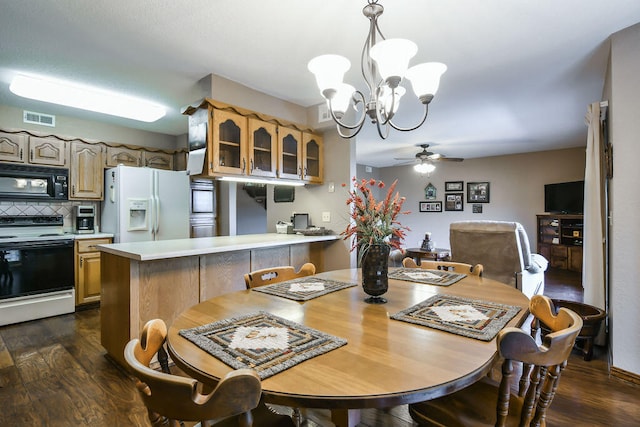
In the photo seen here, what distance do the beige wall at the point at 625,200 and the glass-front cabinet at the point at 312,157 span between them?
254 centimetres

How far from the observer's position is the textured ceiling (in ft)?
6.36

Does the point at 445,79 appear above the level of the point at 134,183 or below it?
above

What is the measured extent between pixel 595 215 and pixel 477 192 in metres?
5.03

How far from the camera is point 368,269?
142 cm

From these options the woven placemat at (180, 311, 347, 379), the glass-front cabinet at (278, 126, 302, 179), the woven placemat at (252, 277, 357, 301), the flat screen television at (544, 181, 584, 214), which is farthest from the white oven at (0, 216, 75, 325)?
the flat screen television at (544, 181, 584, 214)

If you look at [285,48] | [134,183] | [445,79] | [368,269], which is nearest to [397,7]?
[285,48]

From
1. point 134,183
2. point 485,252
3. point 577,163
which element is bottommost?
point 485,252

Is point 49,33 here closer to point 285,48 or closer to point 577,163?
point 285,48

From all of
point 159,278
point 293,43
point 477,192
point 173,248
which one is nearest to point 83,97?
point 173,248

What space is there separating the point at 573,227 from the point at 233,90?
6.27 meters

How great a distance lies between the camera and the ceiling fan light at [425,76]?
1.63 metres

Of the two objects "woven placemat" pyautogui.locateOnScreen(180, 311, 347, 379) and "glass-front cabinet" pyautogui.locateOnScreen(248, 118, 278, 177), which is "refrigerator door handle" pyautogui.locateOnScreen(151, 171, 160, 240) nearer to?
"glass-front cabinet" pyautogui.locateOnScreen(248, 118, 278, 177)

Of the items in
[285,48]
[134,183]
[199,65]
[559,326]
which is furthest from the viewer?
[134,183]

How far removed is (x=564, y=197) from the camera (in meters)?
6.01
